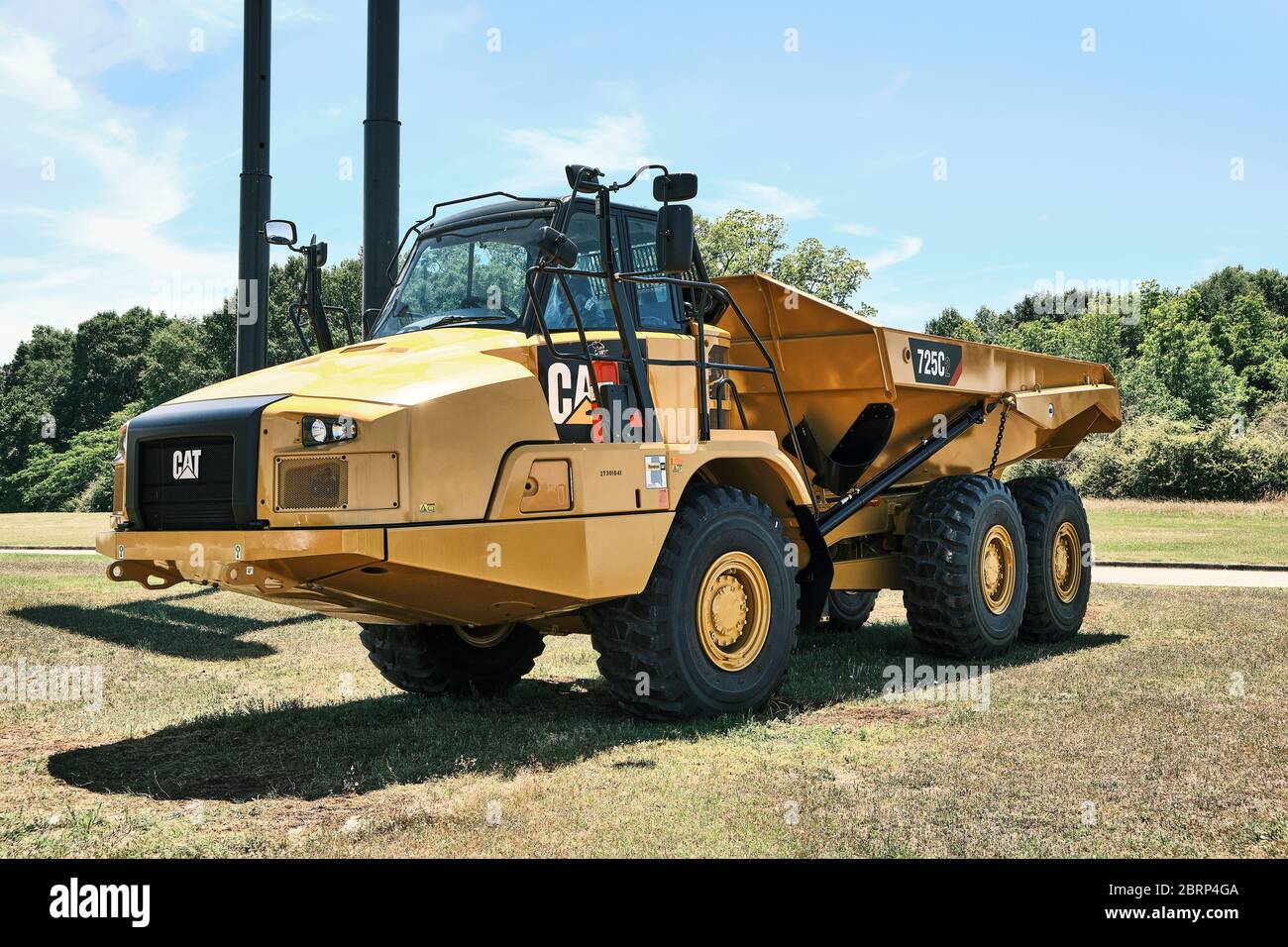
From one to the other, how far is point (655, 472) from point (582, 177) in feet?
5.65

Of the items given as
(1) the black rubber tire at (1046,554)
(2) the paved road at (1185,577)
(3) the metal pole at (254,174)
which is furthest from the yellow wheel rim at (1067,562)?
(3) the metal pole at (254,174)

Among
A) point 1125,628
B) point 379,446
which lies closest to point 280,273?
point 1125,628

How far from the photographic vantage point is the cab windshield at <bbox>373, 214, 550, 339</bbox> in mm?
7418

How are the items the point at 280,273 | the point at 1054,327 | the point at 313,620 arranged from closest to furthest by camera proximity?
1. the point at 313,620
2. the point at 280,273
3. the point at 1054,327

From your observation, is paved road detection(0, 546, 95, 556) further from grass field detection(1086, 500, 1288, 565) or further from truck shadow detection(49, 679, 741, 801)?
grass field detection(1086, 500, 1288, 565)

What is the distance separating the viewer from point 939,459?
10.9m

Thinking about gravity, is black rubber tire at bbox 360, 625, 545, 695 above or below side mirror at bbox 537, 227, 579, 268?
below

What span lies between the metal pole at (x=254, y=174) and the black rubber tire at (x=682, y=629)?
311 inches

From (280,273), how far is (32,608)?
40.0 m

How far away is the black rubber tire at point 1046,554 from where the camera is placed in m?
11.2

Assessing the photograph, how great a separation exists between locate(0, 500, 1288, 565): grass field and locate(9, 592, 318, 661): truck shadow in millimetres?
14507

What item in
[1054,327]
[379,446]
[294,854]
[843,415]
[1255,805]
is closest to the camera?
[294,854]

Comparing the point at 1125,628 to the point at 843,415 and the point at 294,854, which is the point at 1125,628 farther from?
the point at 294,854

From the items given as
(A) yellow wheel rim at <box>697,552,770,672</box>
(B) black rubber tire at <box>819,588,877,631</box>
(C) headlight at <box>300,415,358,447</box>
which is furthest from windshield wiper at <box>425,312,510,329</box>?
(B) black rubber tire at <box>819,588,877,631</box>
